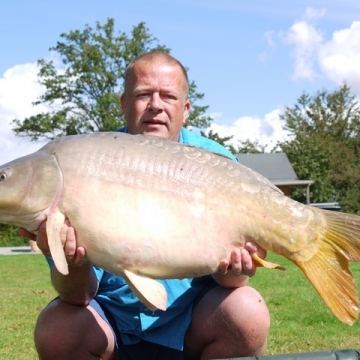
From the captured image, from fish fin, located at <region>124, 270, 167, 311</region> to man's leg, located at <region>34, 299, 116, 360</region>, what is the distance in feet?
1.96

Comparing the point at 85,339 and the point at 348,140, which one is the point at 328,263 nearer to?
the point at 85,339

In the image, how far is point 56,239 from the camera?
2.29 m

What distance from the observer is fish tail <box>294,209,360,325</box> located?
2.39 m

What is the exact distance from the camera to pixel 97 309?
2967 mm

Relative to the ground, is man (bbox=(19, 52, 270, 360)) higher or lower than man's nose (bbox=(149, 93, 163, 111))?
lower

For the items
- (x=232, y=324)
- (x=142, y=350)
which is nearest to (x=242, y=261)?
(x=232, y=324)

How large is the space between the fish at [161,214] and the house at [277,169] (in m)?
33.1

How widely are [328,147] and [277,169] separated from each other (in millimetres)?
3096

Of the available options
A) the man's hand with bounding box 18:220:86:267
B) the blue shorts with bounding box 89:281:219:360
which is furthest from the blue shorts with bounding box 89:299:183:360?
the man's hand with bounding box 18:220:86:267

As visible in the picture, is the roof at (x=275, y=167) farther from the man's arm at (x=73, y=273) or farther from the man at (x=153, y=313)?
the man's arm at (x=73, y=273)

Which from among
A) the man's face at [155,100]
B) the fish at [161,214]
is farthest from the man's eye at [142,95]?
the fish at [161,214]

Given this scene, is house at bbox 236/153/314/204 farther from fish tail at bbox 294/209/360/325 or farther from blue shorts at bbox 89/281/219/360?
fish tail at bbox 294/209/360/325

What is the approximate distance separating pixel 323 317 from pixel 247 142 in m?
49.0

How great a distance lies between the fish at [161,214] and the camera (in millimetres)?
2324
